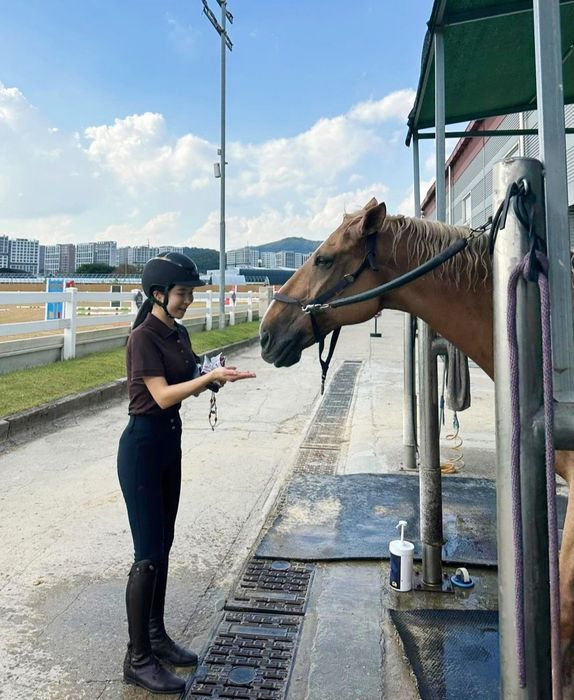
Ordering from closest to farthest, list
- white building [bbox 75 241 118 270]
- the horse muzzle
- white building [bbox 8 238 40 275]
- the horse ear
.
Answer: the horse ear → the horse muzzle → white building [bbox 8 238 40 275] → white building [bbox 75 241 118 270]

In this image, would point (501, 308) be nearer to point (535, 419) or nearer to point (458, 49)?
point (535, 419)

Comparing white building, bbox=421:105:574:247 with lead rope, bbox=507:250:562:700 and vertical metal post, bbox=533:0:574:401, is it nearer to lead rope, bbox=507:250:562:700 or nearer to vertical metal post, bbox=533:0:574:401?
vertical metal post, bbox=533:0:574:401

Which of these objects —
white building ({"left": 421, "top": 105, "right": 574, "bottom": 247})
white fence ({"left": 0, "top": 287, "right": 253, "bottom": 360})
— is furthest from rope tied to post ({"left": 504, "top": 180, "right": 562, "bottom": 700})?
white building ({"left": 421, "top": 105, "right": 574, "bottom": 247})

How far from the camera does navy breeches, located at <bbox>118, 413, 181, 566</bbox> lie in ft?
7.23

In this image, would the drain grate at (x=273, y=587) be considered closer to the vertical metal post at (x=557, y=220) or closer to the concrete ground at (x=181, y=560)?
the concrete ground at (x=181, y=560)

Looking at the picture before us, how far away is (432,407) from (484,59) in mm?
2585

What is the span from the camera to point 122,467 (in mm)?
2236

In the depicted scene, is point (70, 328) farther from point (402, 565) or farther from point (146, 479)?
point (402, 565)

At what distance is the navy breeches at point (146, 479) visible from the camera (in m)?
2.21

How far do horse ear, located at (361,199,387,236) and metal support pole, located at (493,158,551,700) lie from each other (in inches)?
42.8

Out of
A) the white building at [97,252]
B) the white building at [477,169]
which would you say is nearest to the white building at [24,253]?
the white building at [97,252]

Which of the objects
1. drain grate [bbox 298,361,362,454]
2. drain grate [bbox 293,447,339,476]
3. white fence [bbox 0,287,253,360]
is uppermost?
white fence [bbox 0,287,253,360]

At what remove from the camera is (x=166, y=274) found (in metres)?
2.29

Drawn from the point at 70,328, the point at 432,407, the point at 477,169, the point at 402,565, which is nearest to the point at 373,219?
the point at 432,407
